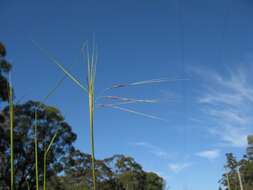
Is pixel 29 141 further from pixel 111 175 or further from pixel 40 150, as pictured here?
pixel 111 175

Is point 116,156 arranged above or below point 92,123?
above

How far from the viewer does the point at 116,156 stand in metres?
34.2

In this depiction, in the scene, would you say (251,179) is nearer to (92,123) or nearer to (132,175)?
(132,175)

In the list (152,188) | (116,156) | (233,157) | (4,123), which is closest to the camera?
(4,123)

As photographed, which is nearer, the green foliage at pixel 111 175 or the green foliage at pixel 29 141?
the green foliage at pixel 29 141

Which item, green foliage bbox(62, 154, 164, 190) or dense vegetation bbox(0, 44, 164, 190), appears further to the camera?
green foliage bbox(62, 154, 164, 190)

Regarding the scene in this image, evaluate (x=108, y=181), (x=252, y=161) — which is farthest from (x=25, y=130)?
(x=252, y=161)

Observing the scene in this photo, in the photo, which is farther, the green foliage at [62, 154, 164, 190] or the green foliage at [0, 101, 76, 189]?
the green foliage at [62, 154, 164, 190]

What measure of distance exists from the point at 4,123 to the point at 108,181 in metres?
18.6

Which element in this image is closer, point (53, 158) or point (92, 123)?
point (92, 123)

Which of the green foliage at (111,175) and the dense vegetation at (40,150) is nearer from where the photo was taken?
the dense vegetation at (40,150)

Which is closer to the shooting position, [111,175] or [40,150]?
[40,150]

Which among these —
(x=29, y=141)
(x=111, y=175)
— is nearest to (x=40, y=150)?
(x=29, y=141)

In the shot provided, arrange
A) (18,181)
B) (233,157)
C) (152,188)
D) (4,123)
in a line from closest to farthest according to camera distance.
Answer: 1. (4,123)
2. (18,181)
3. (152,188)
4. (233,157)
